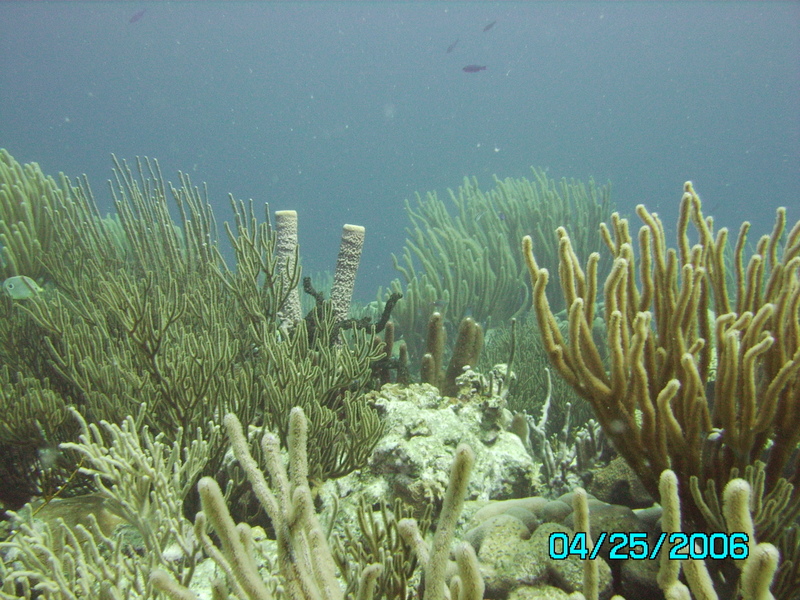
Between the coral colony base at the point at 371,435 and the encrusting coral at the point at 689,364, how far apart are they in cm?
1

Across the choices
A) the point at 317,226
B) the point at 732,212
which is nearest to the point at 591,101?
the point at 732,212

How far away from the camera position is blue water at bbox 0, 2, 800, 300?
279ft

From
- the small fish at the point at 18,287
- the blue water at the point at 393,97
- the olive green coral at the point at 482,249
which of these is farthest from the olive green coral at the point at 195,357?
the blue water at the point at 393,97

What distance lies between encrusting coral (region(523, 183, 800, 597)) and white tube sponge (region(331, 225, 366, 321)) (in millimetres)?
2755

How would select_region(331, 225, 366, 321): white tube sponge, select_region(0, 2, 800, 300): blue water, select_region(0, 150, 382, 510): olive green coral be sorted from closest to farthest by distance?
1. select_region(0, 150, 382, 510): olive green coral
2. select_region(331, 225, 366, 321): white tube sponge
3. select_region(0, 2, 800, 300): blue water

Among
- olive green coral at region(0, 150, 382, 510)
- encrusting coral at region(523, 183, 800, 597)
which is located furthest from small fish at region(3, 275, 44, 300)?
encrusting coral at region(523, 183, 800, 597)

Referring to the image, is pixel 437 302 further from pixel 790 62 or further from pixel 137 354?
pixel 790 62

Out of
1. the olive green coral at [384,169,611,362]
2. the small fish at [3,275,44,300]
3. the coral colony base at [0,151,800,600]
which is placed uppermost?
the olive green coral at [384,169,611,362]

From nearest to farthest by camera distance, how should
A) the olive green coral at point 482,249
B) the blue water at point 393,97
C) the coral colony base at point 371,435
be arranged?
the coral colony base at point 371,435 → the olive green coral at point 482,249 → the blue water at point 393,97

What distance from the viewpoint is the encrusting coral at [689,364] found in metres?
1.68

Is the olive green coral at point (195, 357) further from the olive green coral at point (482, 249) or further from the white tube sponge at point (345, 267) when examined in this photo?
the olive green coral at point (482, 249)

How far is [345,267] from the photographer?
4586mm

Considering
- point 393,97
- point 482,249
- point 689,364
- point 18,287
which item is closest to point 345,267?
point 18,287

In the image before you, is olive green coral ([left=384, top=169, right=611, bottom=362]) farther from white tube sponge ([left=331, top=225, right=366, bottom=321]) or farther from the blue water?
the blue water
